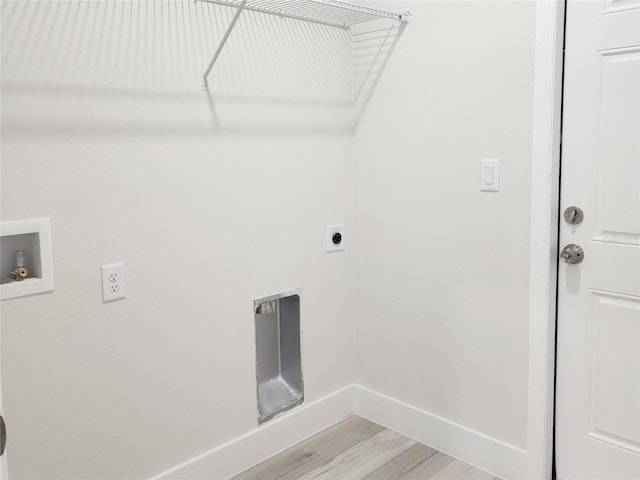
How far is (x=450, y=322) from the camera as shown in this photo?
93.0 inches

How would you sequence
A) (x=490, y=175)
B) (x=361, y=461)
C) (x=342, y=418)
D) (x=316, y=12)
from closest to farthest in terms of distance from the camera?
(x=490, y=175) < (x=316, y=12) < (x=361, y=461) < (x=342, y=418)

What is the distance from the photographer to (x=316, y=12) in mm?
2260

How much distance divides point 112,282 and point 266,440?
3.13 ft

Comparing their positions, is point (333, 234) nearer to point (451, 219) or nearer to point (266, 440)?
point (451, 219)

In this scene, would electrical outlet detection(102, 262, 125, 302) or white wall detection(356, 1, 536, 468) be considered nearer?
electrical outlet detection(102, 262, 125, 302)

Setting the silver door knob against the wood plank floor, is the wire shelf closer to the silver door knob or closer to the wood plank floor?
the silver door knob

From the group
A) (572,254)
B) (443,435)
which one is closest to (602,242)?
(572,254)

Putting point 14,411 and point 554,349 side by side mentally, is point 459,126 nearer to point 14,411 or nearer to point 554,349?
point 554,349

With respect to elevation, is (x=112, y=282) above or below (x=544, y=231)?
below

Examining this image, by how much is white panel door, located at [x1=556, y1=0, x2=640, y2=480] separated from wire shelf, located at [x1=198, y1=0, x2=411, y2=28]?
0.66 meters

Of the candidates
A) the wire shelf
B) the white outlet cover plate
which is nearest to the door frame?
the wire shelf

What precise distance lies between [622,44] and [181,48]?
54.2 inches

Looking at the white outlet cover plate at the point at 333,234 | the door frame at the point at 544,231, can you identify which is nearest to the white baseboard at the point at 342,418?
the door frame at the point at 544,231

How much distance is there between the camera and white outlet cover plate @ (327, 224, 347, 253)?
2553 mm
